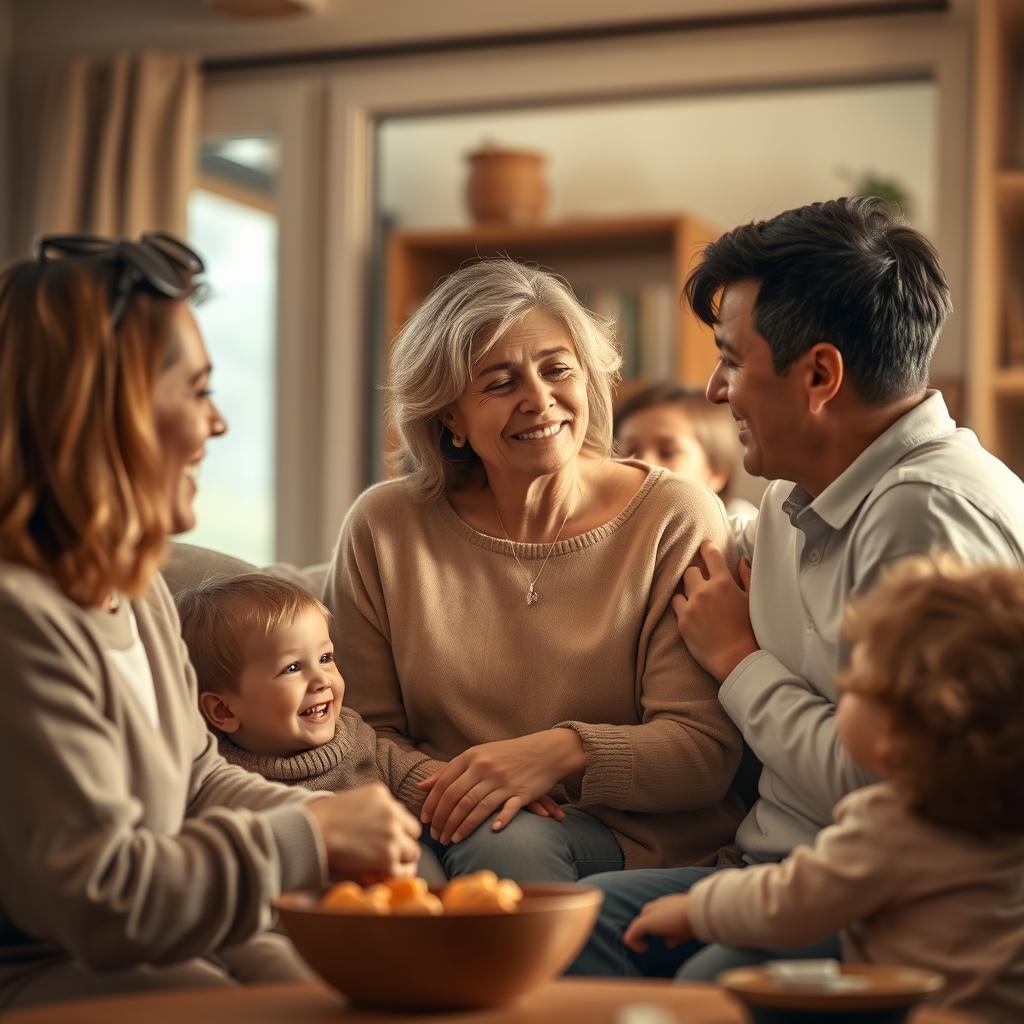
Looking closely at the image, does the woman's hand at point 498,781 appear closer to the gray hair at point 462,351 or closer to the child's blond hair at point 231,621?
the child's blond hair at point 231,621

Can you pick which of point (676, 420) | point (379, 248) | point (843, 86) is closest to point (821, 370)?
point (676, 420)

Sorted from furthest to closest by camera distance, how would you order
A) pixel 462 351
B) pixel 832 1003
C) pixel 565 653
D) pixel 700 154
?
1. pixel 700 154
2. pixel 462 351
3. pixel 565 653
4. pixel 832 1003

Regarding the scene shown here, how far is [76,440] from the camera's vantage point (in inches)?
54.5

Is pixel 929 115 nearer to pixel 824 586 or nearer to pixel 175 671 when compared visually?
pixel 824 586

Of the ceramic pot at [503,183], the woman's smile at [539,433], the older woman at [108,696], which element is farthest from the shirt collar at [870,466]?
the ceramic pot at [503,183]

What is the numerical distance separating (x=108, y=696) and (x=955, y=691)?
0.77 m

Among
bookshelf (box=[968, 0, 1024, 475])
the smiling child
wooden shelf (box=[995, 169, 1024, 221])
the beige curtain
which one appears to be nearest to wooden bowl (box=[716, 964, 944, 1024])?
the smiling child

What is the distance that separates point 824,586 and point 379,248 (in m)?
3.52

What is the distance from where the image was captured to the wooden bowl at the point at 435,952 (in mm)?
1190

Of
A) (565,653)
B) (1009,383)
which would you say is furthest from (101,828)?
(1009,383)

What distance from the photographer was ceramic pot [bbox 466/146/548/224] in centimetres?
507

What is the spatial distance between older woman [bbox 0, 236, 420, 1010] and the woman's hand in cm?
50

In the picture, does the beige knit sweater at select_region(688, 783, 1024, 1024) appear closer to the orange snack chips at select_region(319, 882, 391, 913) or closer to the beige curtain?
the orange snack chips at select_region(319, 882, 391, 913)

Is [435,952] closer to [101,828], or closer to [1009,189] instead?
[101,828]
